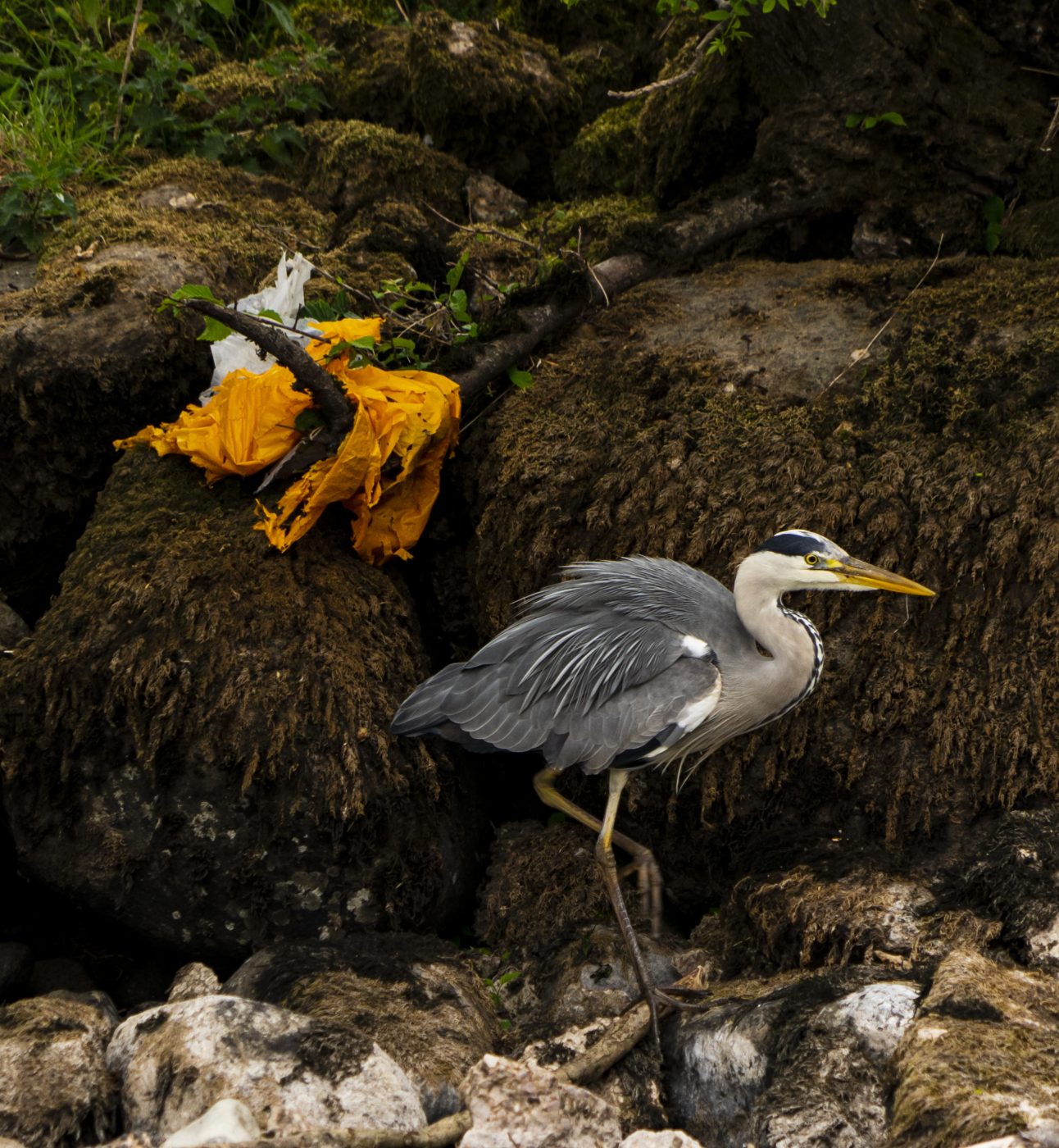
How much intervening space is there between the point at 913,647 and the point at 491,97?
366 cm

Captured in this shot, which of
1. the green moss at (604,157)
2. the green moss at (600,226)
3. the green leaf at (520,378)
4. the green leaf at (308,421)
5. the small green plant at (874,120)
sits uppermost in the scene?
the small green plant at (874,120)

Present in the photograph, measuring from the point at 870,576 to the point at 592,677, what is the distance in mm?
812

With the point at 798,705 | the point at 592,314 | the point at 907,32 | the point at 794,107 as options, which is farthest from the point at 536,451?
the point at 907,32

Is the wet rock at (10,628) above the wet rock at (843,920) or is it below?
below

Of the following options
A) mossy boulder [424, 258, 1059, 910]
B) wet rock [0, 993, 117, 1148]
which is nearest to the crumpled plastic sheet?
mossy boulder [424, 258, 1059, 910]

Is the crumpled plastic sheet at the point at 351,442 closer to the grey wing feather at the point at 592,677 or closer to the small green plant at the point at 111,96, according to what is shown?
the grey wing feather at the point at 592,677

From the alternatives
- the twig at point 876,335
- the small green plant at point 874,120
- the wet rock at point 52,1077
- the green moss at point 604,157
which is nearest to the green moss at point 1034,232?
the twig at point 876,335

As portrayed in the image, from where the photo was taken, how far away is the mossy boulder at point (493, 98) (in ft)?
20.0

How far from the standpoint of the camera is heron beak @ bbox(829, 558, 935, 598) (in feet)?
11.5

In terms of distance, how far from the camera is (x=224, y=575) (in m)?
4.07

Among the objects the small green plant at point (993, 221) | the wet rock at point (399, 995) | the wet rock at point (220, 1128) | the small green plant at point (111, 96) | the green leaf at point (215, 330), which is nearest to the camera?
the wet rock at point (220, 1128)

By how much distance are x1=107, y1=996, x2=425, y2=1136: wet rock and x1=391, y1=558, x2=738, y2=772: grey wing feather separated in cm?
102

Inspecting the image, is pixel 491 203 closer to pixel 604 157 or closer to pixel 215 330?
pixel 604 157

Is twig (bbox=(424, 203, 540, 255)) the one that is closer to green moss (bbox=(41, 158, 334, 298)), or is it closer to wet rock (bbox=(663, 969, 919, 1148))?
green moss (bbox=(41, 158, 334, 298))
